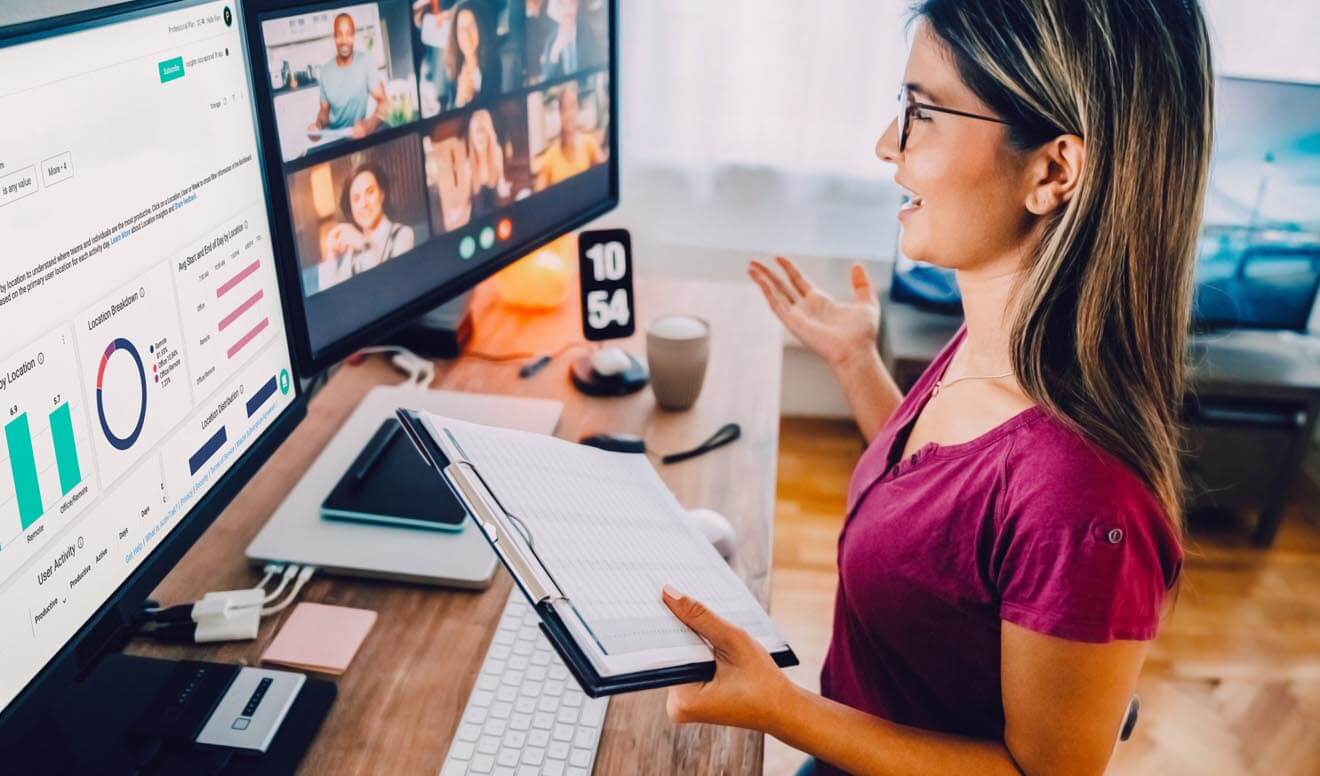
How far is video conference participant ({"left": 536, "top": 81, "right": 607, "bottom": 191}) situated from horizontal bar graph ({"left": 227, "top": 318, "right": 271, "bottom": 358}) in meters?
0.48

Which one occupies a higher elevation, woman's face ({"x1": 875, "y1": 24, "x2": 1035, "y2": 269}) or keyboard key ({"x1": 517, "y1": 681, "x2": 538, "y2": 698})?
woman's face ({"x1": 875, "y1": 24, "x2": 1035, "y2": 269})

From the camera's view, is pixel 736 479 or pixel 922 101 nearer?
pixel 922 101

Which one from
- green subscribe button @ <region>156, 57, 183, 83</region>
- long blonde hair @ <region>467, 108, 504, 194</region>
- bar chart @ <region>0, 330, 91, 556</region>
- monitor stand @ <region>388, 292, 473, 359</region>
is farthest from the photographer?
monitor stand @ <region>388, 292, 473, 359</region>

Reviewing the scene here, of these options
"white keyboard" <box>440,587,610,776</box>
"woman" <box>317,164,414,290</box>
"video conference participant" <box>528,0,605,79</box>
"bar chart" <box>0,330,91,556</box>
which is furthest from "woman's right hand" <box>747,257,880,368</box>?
"bar chart" <box>0,330,91,556</box>

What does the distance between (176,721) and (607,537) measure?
361 mm

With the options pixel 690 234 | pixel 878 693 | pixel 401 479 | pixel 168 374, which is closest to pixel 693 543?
pixel 878 693

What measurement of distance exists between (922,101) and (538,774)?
635 millimetres

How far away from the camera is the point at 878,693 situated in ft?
3.18

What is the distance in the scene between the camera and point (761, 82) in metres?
2.24

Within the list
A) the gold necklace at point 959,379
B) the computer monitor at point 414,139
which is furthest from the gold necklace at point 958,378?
the computer monitor at point 414,139

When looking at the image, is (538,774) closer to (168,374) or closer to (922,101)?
(168,374)

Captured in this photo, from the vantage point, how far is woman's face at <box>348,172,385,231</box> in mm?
1019

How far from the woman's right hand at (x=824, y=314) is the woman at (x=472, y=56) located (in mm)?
384

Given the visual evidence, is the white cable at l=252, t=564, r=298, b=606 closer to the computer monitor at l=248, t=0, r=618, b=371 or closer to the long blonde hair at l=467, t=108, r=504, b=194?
the computer monitor at l=248, t=0, r=618, b=371
